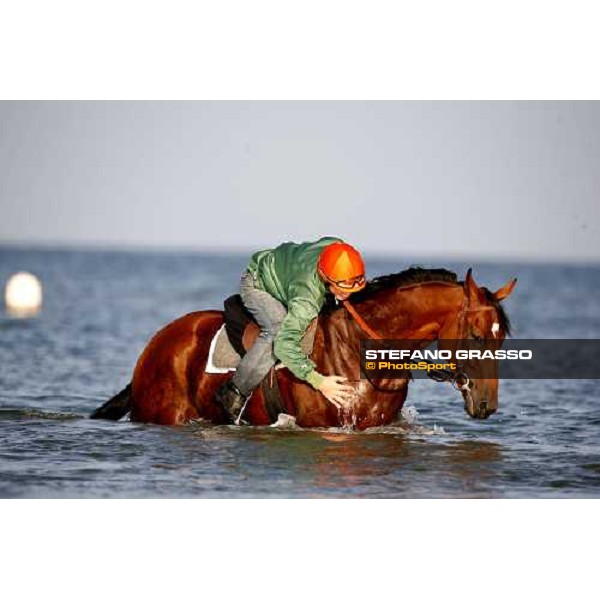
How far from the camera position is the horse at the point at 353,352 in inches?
426

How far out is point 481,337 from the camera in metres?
10.8

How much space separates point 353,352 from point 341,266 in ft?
3.15

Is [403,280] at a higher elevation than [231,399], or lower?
higher

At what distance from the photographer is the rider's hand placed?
10664mm

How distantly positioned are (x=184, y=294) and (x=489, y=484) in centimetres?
3219

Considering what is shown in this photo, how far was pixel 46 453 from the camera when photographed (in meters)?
11.3

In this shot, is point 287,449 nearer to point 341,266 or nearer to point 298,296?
point 298,296

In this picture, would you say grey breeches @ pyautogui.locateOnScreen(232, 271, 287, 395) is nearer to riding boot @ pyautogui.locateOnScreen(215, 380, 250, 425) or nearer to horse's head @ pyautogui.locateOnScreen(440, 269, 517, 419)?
riding boot @ pyautogui.locateOnScreen(215, 380, 250, 425)

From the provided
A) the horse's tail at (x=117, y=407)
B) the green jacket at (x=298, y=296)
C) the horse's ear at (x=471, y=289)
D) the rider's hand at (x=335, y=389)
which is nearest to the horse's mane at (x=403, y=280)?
the horse's ear at (x=471, y=289)

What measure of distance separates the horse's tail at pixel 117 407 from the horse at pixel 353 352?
43 centimetres

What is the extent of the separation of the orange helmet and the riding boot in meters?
1.29

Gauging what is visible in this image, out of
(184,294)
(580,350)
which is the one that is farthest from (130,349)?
(184,294)

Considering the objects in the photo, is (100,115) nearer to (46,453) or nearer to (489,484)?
(46,453)

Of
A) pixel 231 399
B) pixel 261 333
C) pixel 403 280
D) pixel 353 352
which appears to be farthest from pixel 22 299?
pixel 403 280
